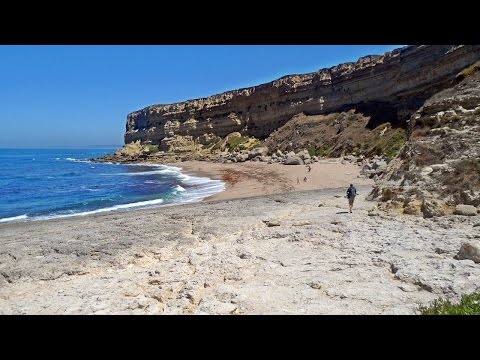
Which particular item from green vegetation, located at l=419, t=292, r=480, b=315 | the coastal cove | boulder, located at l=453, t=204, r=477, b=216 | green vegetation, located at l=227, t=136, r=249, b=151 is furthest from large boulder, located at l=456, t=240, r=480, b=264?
green vegetation, located at l=227, t=136, r=249, b=151

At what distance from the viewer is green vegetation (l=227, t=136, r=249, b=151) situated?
7638 centimetres

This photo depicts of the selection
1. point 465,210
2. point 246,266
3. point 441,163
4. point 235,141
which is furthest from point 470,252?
point 235,141

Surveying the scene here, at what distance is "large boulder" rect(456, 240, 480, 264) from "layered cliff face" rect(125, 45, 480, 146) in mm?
36634

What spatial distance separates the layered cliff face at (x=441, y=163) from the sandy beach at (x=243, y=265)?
3.14ft

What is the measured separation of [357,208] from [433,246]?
6.45 metres

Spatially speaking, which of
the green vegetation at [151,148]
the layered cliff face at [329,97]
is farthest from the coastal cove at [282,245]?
the green vegetation at [151,148]

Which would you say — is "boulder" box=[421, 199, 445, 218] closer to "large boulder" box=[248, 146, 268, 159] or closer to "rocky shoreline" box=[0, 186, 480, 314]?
"rocky shoreline" box=[0, 186, 480, 314]

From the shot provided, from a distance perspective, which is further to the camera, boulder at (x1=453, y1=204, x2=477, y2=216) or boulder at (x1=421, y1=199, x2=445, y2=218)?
boulder at (x1=421, y1=199, x2=445, y2=218)

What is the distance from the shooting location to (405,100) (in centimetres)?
4769

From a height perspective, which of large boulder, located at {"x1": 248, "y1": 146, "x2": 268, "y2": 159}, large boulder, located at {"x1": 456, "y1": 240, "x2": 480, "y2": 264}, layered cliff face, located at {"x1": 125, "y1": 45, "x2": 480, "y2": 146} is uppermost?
layered cliff face, located at {"x1": 125, "y1": 45, "x2": 480, "y2": 146}

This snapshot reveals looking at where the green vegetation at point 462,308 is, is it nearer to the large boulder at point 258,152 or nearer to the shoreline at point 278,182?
the shoreline at point 278,182

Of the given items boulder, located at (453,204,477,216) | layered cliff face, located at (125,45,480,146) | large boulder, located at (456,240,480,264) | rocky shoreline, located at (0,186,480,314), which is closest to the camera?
rocky shoreline, located at (0,186,480,314)
